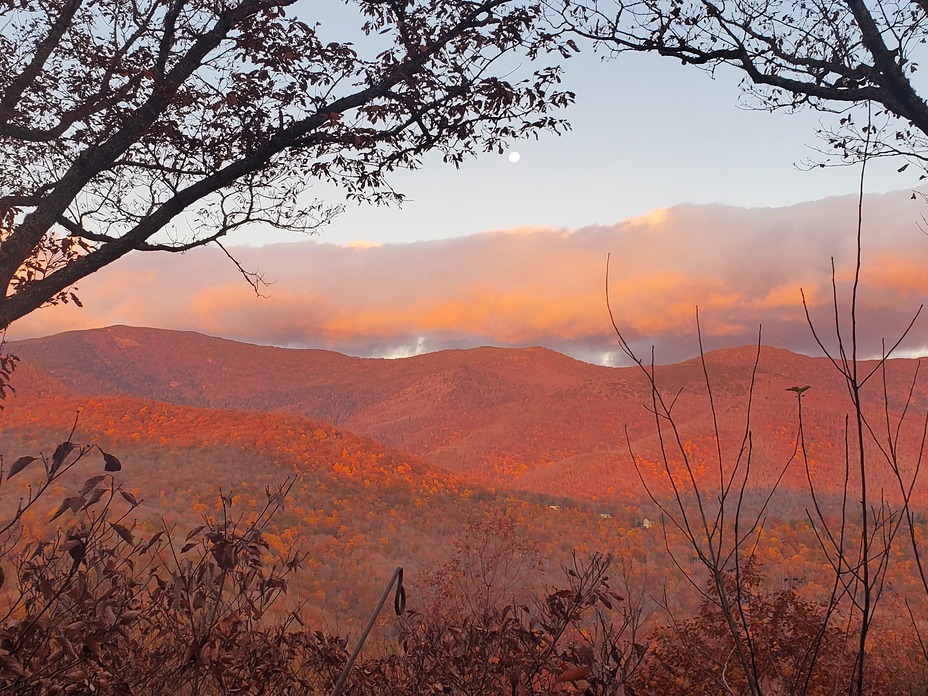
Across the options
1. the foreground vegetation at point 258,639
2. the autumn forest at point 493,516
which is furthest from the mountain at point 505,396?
the foreground vegetation at point 258,639

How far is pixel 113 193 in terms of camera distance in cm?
710

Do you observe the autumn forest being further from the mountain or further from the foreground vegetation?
the mountain

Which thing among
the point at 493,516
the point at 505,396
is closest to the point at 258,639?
the point at 493,516

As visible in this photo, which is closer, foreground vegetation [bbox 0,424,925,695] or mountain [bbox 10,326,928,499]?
foreground vegetation [bbox 0,424,925,695]

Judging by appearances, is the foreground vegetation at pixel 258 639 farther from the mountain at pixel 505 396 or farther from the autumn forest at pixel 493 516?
the mountain at pixel 505 396

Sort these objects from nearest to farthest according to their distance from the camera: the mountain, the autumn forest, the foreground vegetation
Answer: the foreground vegetation < the autumn forest < the mountain

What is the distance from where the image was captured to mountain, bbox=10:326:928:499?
4106 cm

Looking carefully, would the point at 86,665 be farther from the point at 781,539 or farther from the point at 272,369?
the point at 272,369

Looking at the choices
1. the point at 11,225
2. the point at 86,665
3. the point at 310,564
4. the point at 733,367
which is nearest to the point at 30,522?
the point at 310,564

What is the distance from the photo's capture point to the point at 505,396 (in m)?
66.7

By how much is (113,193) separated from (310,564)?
11064 millimetres

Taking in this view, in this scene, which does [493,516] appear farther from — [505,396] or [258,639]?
[505,396]

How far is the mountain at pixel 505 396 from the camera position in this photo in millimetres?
41062

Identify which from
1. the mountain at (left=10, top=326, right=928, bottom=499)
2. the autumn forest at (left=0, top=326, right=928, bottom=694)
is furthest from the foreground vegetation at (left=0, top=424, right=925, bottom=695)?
the mountain at (left=10, top=326, right=928, bottom=499)
